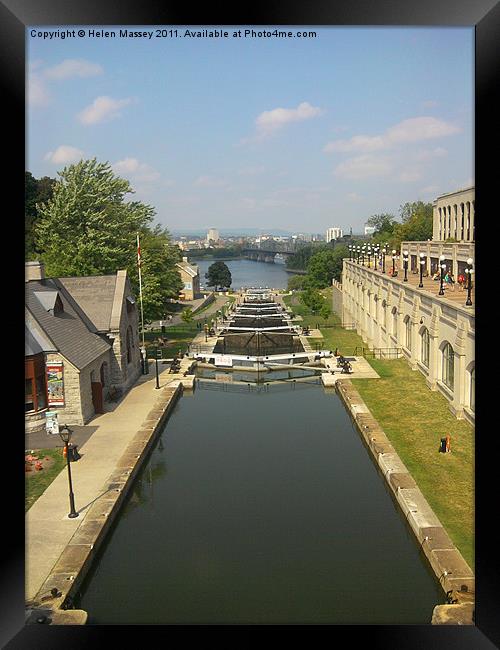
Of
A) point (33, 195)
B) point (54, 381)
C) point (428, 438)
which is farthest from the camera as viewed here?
point (33, 195)

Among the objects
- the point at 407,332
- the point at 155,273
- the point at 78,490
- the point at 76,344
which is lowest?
the point at 78,490

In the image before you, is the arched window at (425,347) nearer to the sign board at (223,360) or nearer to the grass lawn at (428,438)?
the grass lawn at (428,438)

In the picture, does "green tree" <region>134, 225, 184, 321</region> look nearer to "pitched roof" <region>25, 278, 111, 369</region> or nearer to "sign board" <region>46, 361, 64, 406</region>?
"pitched roof" <region>25, 278, 111, 369</region>

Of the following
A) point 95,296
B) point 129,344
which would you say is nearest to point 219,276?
point 129,344

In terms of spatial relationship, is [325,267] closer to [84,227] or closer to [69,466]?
[84,227]

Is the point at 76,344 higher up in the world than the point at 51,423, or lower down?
higher up

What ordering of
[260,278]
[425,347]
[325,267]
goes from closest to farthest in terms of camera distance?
[425,347] → [325,267] → [260,278]

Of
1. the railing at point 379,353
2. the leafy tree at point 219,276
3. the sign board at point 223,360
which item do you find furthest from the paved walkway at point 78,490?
the leafy tree at point 219,276

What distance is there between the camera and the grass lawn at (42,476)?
47.7 ft
